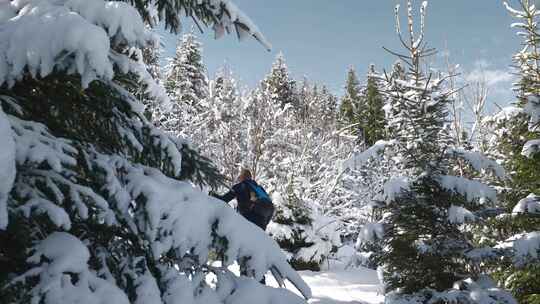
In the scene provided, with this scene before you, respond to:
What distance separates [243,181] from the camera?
5637 millimetres

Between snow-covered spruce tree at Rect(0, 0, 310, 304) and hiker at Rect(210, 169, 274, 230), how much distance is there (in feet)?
10.6

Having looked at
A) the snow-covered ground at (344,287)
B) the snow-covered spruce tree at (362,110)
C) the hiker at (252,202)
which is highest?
A: the snow-covered spruce tree at (362,110)

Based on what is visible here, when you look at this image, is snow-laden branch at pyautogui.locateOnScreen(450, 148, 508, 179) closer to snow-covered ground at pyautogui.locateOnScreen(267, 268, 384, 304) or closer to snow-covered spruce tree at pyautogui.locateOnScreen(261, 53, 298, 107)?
snow-covered ground at pyautogui.locateOnScreen(267, 268, 384, 304)

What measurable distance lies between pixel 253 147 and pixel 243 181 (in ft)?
22.2

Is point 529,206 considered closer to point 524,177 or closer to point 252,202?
point 524,177

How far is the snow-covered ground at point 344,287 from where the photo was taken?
7139mm

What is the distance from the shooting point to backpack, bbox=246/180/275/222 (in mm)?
5434

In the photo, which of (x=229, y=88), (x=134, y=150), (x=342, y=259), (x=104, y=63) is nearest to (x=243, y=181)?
(x=134, y=150)

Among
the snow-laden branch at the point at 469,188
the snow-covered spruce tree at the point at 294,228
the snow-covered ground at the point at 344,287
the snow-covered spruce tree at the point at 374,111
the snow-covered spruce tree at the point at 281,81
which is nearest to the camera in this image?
the snow-laden branch at the point at 469,188

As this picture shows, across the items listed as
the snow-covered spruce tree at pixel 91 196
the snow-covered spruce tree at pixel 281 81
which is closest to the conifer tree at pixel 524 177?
the snow-covered spruce tree at pixel 91 196

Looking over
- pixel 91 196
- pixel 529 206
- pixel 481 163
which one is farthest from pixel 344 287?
pixel 91 196

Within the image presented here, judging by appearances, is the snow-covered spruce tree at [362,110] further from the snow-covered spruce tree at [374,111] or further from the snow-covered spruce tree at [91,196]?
the snow-covered spruce tree at [91,196]

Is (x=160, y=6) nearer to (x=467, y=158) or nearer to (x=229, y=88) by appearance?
(x=467, y=158)

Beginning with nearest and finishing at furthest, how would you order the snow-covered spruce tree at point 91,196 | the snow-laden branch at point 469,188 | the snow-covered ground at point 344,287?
1. the snow-covered spruce tree at point 91,196
2. the snow-laden branch at point 469,188
3. the snow-covered ground at point 344,287
